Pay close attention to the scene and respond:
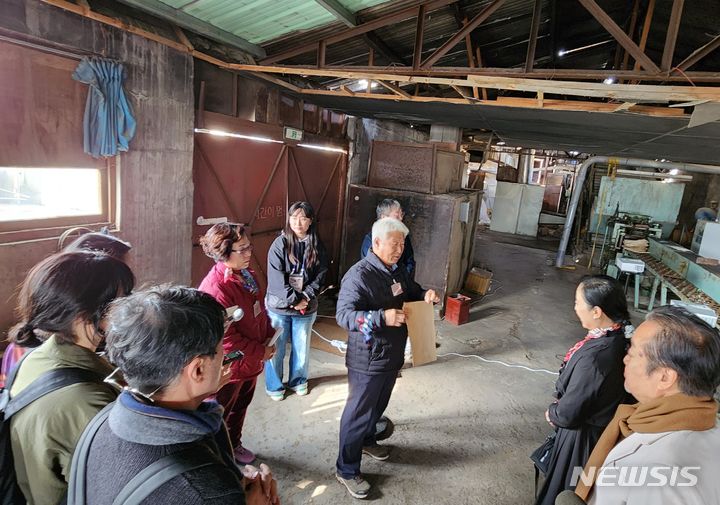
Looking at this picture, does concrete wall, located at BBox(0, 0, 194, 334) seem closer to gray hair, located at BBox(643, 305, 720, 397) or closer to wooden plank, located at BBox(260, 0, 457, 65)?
wooden plank, located at BBox(260, 0, 457, 65)

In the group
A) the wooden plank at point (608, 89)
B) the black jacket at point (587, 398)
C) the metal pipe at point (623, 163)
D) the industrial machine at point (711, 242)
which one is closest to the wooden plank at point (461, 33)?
the wooden plank at point (608, 89)

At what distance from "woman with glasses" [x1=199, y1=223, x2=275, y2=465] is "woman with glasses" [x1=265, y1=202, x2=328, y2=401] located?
82 centimetres

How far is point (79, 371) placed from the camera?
1.20 metres

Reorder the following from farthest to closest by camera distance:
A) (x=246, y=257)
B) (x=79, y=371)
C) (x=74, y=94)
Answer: (x=74, y=94) → (x=246, y=257) → (x=79, y=371)

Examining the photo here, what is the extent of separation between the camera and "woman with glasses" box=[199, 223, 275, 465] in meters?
2.45

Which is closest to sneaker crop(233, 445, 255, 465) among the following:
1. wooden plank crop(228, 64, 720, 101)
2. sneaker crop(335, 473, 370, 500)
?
sneaker crop(335, 473, 370, 500)

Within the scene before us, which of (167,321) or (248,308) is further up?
(167,321)

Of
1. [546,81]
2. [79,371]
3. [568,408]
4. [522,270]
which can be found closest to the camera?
[79,371]

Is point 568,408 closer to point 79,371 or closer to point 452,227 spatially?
point 79,371

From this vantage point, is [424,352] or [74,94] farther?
[74,94]

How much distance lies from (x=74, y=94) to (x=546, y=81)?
12.4ft

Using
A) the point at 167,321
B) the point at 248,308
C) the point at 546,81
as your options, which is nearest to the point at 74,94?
the point at 248,308

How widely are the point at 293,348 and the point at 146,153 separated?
2.29 metres

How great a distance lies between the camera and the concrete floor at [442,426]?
9.18ft
